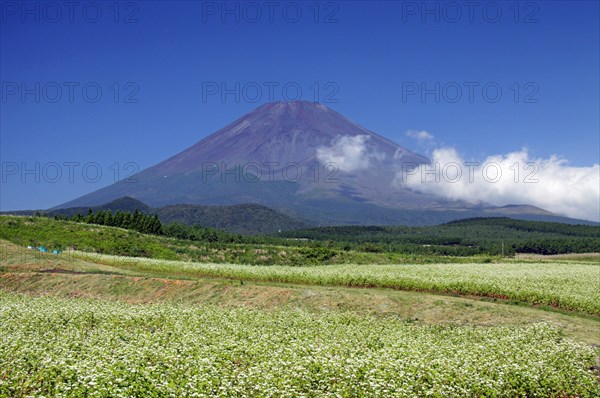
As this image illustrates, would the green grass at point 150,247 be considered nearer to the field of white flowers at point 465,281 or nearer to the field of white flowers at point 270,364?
the field of white flowers at point 465,281

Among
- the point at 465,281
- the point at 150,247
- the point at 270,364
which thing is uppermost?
the point at 150,247

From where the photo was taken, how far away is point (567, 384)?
16.4 meters

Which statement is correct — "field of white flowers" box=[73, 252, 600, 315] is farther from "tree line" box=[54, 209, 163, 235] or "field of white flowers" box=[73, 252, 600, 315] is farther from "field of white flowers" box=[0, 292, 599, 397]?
"tree line" box=[54, 209, 163, 235]

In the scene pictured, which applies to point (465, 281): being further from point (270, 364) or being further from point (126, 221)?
point (126, 221)

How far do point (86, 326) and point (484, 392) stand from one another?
16.4 meters

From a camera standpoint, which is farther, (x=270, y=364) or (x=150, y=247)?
(x=150, y=247)

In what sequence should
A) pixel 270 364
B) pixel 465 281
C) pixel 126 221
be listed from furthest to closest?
1. pixel 126 221
2. pixel 465 281
3. pixel 270 364

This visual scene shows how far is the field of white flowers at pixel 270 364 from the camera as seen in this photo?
44.9 feet

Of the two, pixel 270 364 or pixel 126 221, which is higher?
pixel 126 221

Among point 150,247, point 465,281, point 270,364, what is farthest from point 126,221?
point 270,364

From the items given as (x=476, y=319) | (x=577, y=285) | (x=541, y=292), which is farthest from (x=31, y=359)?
(x=577, y=285)

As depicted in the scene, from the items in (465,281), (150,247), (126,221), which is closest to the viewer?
(465,281)

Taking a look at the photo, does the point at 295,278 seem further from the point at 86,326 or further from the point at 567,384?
the point at 567,384

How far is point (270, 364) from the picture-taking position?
15.0 m
